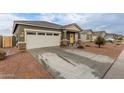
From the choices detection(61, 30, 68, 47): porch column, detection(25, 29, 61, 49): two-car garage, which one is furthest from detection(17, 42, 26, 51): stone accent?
detection(61, 30, 68, 47): porch column

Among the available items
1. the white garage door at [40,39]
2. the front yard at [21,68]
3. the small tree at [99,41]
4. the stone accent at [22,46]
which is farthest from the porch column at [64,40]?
the front yard at [21,68]

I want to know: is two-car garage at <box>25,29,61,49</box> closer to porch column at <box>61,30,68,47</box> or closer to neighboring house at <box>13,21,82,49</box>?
neighboring house at <box>13,21,82,49</box>

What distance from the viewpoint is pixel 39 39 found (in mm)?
12297

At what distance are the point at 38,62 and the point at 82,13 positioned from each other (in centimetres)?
420

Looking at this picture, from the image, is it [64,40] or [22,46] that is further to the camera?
[64,40]

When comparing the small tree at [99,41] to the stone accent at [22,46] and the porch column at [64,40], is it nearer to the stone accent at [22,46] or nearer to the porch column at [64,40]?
the porch column at [64,40]

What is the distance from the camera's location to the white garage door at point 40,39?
1159cm

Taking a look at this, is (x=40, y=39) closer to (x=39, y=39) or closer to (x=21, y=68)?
(x=39, y=39)

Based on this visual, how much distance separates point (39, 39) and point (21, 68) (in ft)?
15.4

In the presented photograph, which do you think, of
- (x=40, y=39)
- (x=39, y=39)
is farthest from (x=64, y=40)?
(x=39, y=39)

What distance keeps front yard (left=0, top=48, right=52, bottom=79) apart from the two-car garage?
6.37 feet

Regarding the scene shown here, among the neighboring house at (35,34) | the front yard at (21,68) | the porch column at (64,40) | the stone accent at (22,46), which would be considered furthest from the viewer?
the porch column at (64,40)
